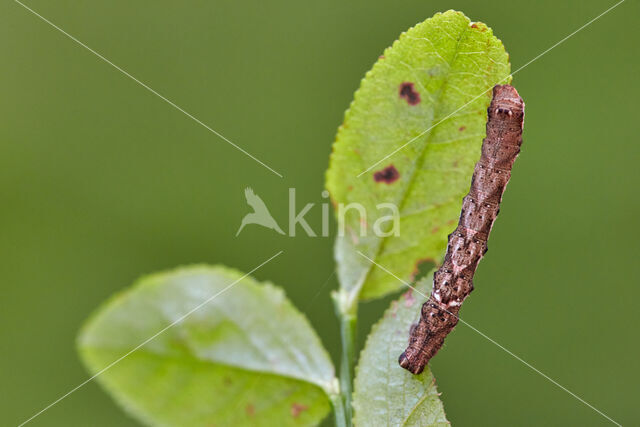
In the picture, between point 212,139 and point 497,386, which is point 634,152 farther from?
point 212,139

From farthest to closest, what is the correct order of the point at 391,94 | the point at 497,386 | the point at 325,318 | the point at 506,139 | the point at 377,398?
the point at 497,386 < the point at 325,318 < the point at 506,139 < the point at 391,94 < the point at 377,398

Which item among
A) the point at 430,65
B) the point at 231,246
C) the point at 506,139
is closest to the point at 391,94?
the point at 430,65

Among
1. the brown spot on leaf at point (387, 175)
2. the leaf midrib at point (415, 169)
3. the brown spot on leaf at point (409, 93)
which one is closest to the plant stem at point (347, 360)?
the leaf midrib at point (415, 169)

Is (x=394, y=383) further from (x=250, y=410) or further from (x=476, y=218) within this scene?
(x=476, y=218)

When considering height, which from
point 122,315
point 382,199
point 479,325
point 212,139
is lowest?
point 479,325

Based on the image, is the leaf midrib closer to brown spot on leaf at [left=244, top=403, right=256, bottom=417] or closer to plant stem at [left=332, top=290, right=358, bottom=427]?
plant stem at [left=332, top=290, right=358, bottom=427]

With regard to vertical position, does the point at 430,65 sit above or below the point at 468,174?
above

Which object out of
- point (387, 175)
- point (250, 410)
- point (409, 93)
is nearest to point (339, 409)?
point (250, 410)
